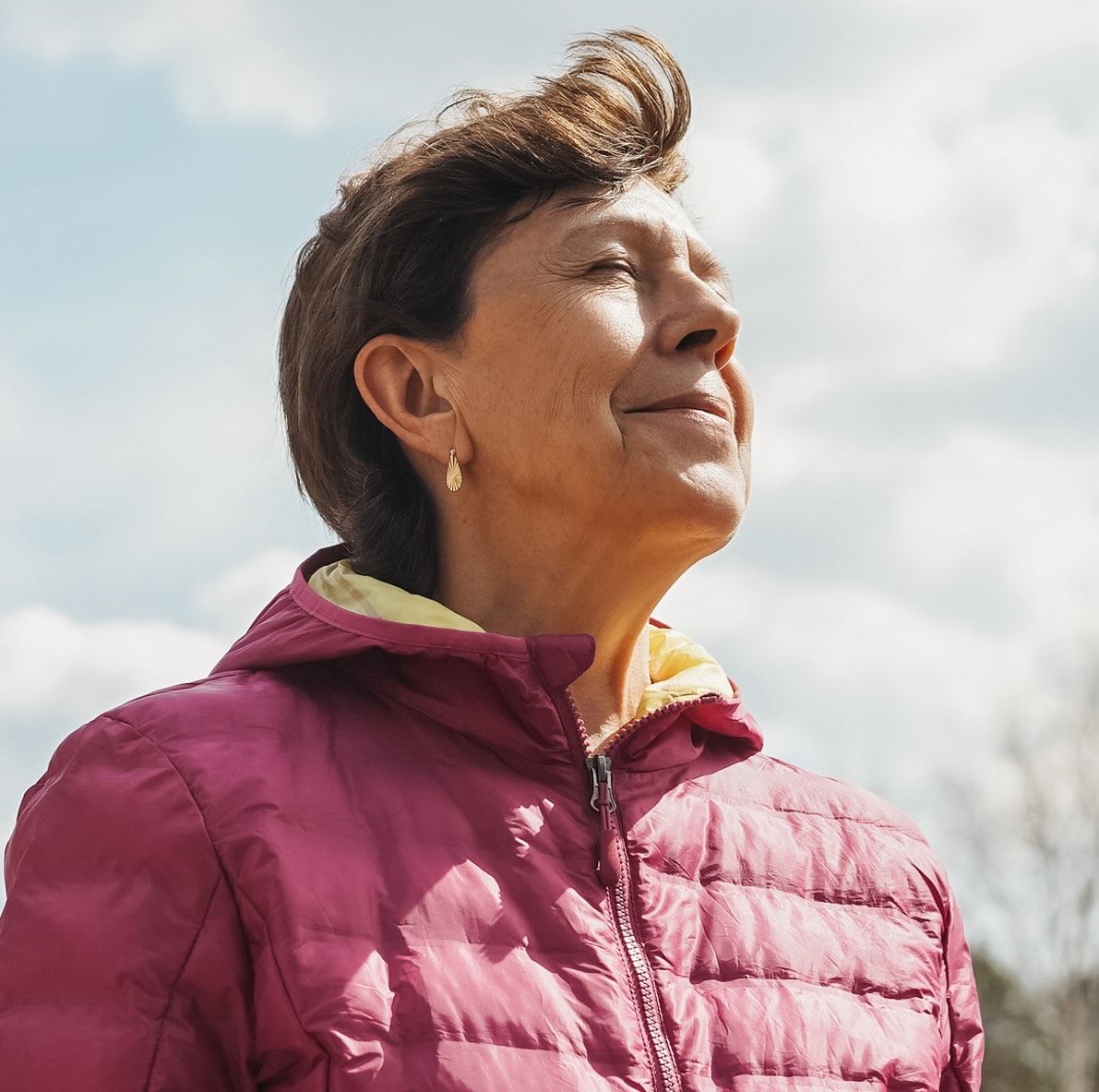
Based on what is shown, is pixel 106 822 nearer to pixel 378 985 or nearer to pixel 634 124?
pixel 378 985

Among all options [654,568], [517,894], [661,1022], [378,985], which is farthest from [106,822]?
[654,568]

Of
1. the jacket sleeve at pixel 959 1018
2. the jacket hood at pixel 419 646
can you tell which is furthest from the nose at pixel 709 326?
the jacket sleeve at pixel 959 1018

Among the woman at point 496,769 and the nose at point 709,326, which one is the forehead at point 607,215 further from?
the nose at point 709,326

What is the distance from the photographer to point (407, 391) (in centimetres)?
273

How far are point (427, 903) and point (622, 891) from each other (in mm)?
304

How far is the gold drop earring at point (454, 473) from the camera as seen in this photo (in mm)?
2619

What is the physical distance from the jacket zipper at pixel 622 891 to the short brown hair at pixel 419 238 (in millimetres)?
537

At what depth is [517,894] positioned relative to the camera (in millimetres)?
2180

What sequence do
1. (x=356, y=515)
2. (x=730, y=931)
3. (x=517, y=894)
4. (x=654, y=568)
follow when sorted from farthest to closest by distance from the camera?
(x=356, y=515), (x=654, y=568), (x=730, y=931), (x=517, y=894)

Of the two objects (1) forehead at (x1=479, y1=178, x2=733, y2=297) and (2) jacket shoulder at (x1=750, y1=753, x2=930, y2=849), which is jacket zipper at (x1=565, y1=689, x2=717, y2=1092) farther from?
(1) forehead at (x1=479, y1=178, x2=733, y2=297)

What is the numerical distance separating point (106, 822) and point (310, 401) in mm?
1056

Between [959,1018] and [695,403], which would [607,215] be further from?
[959,1018]

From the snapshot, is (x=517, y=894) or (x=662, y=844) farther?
(x=662, y=844)

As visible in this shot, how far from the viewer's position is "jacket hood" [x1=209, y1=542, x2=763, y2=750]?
7.48 ft
